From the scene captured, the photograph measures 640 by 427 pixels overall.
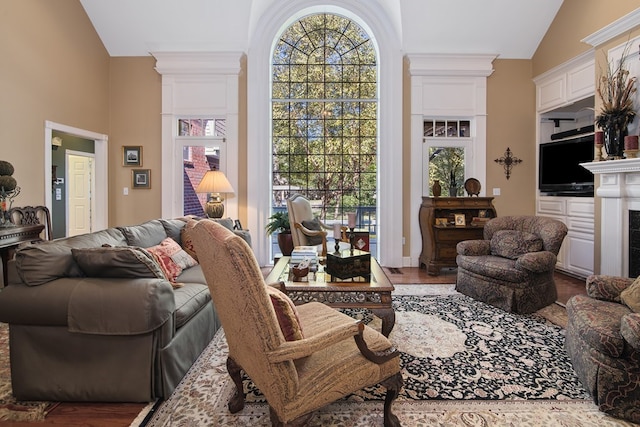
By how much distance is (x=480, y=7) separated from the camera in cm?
541

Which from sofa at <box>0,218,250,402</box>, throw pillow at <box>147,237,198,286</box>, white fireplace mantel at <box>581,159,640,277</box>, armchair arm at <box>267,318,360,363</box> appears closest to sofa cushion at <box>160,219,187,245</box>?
throw pillow at <box>147,237,198,286</box>

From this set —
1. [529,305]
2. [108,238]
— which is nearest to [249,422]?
[108,238]

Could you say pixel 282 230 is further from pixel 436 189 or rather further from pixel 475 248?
pixel 475 248

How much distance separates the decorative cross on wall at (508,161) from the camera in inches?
233

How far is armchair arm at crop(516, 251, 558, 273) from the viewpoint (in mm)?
3488

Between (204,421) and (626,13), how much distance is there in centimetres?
556

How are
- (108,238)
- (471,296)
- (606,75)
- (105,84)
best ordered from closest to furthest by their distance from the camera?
(108,238) → (471,296) → (606,75) → (105,84)

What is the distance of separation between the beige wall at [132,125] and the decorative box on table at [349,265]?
3.98 metres

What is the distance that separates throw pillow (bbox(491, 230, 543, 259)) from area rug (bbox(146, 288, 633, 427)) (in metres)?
0.82

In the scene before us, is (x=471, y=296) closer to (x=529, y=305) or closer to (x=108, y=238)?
(x=529, y=305)

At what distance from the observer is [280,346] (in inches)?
58.1

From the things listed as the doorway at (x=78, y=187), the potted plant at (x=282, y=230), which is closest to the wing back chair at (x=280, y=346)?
the potted plant at (x=282, y=230)

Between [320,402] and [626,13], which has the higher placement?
[626,13]

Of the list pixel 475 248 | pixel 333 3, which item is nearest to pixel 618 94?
pixel 475 248
